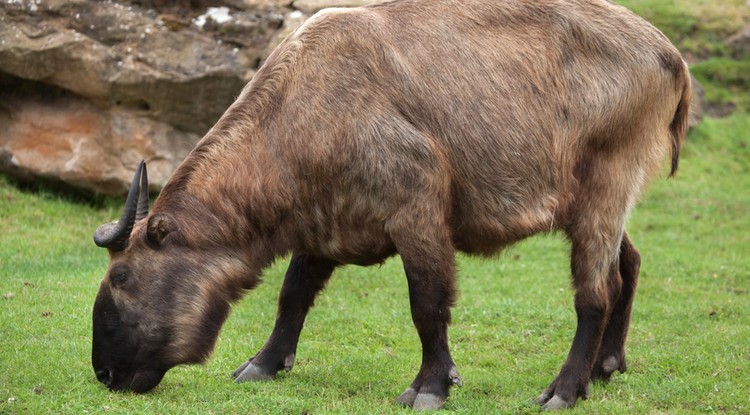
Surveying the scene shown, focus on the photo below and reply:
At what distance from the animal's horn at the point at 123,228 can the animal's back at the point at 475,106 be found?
3.21 feet

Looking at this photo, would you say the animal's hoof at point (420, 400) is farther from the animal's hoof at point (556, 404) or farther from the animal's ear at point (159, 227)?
the animal's ear at point (159, 227)

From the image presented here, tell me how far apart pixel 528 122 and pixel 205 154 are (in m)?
2.08

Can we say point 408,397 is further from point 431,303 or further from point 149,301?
point 149,301

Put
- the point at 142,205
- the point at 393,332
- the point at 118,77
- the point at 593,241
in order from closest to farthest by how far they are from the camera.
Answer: the point at 142,205 < the point at 593,241 < the point at 393,332 < the point at 118,77

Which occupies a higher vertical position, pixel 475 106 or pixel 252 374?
pixel 475 106

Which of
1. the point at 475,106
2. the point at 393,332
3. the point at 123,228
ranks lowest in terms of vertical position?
the point at 393,332

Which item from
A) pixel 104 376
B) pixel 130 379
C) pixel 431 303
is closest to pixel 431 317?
pixel 431 303

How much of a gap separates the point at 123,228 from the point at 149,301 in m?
0.50

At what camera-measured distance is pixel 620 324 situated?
23.3ft

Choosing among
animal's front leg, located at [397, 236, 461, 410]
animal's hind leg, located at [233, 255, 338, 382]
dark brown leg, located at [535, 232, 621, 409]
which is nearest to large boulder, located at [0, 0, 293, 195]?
animal's hind leg, located at [233, 255, 338, 382]

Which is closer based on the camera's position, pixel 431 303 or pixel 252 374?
pixel 431 303

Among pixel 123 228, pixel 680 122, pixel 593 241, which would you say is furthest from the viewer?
pixel 680 122

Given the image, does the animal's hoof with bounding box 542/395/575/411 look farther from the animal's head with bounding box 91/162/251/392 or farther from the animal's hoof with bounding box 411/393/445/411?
the animal's head with bounding box 91/162/251/392

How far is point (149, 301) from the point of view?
6078 millimetres
